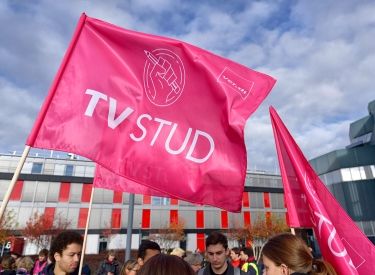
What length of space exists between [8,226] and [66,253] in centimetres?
4123

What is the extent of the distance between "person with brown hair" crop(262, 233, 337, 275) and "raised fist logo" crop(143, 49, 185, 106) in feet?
7.19

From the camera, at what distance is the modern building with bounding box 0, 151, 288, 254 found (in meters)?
40.1

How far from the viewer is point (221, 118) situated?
4.26 metres

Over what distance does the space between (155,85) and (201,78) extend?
2.30 ft

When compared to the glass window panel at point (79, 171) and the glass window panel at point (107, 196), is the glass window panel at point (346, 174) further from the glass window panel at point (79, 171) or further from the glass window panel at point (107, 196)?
the glass window panel at point (79, 171)

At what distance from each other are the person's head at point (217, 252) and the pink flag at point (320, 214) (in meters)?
1.05

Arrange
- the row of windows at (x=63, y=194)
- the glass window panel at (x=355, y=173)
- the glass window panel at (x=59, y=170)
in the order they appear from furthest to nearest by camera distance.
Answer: the glass window panel at (x=59, y=170), the row of windows at (x=63, y=194), the glass window panel at (x=355, y=173)

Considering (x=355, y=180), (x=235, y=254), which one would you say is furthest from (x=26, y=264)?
(x=355, y=180)

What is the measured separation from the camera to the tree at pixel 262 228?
47.7 m

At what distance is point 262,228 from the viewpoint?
4831cm

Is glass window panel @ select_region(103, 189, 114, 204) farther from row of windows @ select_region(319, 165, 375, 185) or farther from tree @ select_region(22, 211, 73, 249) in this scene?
row of windows @ select_region(319, 165, 375, 185)

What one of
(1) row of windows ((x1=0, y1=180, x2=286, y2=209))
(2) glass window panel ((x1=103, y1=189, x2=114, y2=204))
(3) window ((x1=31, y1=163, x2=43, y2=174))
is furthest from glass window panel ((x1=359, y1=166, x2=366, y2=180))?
(3) window ((x1=31, y1=163, x2=43, y2=174))

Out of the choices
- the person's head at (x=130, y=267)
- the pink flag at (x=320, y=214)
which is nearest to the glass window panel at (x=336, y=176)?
the pink flag at (x=320, y=214)

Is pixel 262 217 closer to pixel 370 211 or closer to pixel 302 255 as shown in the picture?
pixel 370 211
